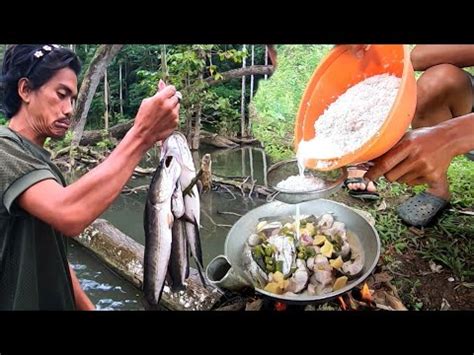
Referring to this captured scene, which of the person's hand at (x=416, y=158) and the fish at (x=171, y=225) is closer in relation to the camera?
the person's hand at (x=416, y=158)

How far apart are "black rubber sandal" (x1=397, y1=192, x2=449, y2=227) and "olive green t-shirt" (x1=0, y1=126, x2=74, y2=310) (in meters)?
Result: 1.20

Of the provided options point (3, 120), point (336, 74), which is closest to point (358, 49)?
point (336, 74)

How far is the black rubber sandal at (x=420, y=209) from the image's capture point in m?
1.86

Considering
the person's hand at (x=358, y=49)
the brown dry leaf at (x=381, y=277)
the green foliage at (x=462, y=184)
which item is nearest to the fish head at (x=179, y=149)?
the person's hand at (x=358, y=49)

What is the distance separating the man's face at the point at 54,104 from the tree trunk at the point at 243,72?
0.47 meters

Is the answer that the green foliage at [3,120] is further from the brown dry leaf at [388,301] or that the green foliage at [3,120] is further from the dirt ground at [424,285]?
the brown dry leaf at [388,301]

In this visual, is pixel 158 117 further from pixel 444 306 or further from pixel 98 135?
pixel 444 306

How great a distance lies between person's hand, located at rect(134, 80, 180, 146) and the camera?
1.46m

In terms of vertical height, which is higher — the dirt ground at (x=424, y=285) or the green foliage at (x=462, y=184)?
the green foliage at (x=462, y=184)

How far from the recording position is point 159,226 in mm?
1771

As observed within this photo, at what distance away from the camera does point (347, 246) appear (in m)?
1.76
